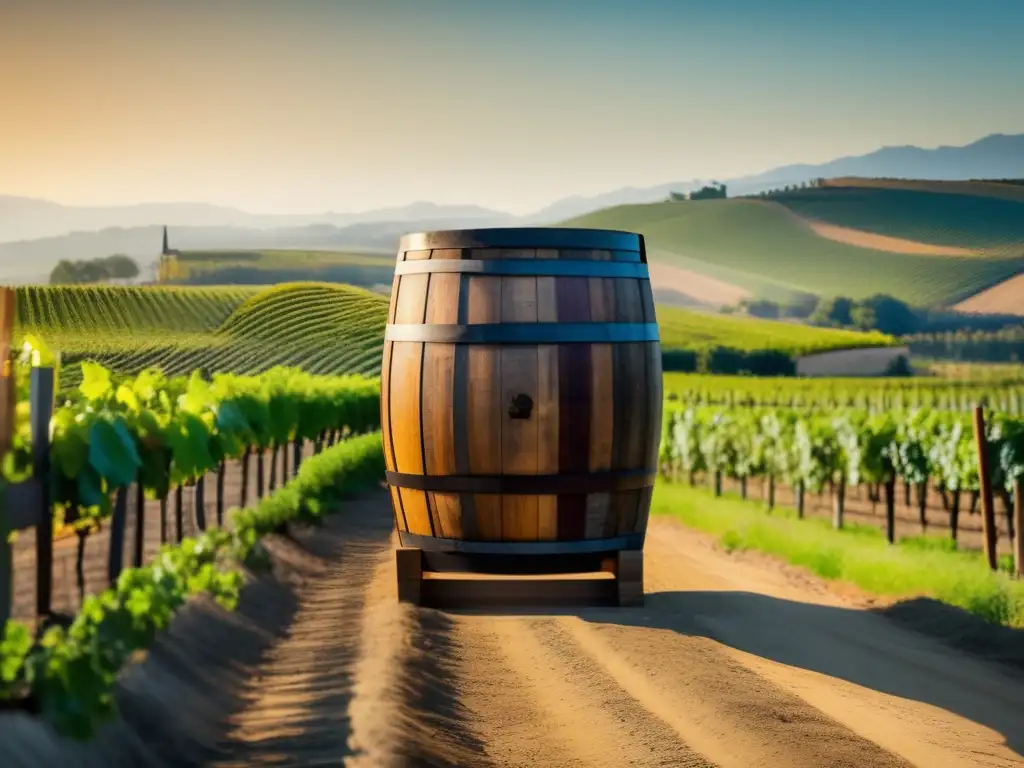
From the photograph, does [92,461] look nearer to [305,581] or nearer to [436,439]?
[436,439]

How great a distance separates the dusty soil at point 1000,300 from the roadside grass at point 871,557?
210 ft

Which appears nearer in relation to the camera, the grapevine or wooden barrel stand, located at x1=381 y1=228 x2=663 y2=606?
the grapevine

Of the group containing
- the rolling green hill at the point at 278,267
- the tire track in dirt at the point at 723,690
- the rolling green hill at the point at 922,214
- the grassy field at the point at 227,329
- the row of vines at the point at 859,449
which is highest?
the rolling green hill at the point at 922,214

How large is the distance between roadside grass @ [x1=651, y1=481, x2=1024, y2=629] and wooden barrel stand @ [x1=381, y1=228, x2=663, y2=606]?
420 cm

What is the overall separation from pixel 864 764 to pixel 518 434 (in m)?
1.93

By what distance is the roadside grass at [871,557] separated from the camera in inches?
373

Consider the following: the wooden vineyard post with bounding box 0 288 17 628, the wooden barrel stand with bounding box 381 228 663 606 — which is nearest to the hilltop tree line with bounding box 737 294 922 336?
the wooden barrel stand with bounding box 381 228 663 606

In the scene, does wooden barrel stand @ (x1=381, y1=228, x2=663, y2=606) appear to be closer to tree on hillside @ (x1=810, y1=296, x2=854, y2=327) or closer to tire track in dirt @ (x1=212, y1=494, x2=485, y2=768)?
tire track in dirt @ (x1=212, y1=494, x2=485, y2=768)

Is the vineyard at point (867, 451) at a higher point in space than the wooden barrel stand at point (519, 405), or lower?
lower

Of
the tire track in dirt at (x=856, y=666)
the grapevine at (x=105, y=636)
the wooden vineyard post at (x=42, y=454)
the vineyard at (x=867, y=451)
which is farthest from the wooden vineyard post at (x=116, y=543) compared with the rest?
the vineyard at (x=867, y=451)

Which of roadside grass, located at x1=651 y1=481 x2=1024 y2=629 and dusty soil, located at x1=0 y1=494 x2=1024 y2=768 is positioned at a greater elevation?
dusty soil, located at x1=0 y1=494 x2=1024 y2=768

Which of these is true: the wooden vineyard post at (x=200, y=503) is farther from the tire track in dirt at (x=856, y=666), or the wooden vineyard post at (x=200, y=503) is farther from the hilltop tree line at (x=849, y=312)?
the hilltop tree line at (x=849, y=312)

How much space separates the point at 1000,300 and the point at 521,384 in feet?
254

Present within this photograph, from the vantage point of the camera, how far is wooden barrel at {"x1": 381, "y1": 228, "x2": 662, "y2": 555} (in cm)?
582
